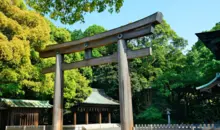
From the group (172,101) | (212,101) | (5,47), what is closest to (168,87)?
(172,101)

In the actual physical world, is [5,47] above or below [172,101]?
above

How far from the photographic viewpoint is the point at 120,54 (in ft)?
26.1

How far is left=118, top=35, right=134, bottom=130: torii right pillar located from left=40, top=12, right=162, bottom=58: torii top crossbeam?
35 cm

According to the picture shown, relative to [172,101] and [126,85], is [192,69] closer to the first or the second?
[172,101]

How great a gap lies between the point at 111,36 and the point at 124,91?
93.0 inches

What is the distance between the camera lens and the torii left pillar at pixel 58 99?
9266 mm

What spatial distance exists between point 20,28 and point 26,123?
800 cm

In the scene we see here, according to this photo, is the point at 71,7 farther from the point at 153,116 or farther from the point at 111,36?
the point at 153,116

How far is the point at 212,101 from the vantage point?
26.6m

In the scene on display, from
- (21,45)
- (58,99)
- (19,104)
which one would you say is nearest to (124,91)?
(58,99)

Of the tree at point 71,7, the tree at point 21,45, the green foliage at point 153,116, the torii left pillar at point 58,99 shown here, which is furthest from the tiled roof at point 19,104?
the green foliage at point 153,116

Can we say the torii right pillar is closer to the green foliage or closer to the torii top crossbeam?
the torii top crossbeam

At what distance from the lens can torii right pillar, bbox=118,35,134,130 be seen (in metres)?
7.32

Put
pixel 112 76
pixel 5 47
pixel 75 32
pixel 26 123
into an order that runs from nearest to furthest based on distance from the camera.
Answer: pixel 5 47 < pixel 26 123 < pixel 112 76 < pixel 75 32
